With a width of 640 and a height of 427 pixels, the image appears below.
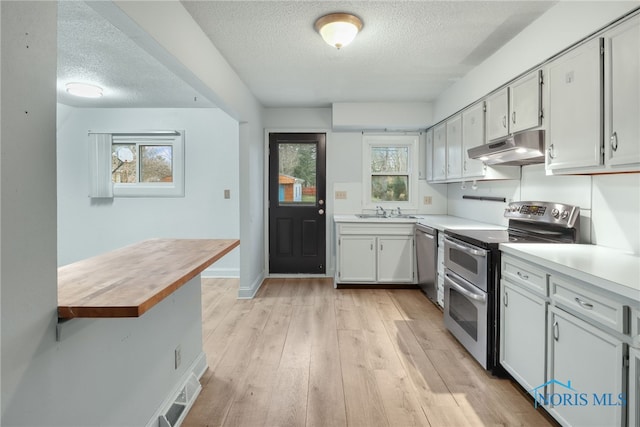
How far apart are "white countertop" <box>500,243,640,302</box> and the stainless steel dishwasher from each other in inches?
55.7

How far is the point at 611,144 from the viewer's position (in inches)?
66.4

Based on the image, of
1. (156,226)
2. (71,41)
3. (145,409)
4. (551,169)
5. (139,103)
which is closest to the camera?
(145,409)

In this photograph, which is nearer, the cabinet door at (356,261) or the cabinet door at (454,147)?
the cabinet door at (454,147)

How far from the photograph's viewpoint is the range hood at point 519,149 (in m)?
2.20

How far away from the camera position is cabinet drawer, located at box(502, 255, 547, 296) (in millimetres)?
1771

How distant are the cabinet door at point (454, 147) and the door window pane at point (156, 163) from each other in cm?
365

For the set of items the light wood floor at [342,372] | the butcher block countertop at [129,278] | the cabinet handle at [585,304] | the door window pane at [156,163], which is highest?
the door window pane at [156,163]

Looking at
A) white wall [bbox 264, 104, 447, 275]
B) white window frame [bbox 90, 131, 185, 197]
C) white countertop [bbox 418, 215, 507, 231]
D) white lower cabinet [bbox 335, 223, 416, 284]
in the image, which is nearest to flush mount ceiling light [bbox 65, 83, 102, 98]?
white window frame [bbox 90, 131, 185, 197]

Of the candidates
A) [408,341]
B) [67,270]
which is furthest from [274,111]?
[67,270]

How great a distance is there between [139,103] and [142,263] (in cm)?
360

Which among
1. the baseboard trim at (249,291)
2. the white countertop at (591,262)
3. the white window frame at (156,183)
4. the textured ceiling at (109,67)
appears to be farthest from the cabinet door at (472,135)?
the white window frame at (156,183)

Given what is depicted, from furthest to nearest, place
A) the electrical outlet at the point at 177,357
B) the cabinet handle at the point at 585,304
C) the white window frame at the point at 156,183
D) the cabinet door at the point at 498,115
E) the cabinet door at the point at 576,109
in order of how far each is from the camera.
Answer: the white window frame at the point at 156,183, the cabinet door at the point at 498,115, the electrical outlet at the point at 177,357, the cabinet door at the point at 576,109, the cabinet handle at the point at 585,304

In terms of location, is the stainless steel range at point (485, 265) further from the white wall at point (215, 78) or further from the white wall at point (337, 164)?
the white wall at point (215, 78)

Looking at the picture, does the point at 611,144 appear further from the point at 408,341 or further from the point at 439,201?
the point at 439,201
